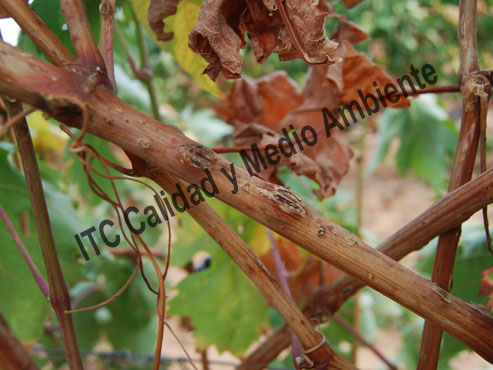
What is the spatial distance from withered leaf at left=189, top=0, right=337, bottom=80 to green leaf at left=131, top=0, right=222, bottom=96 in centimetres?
19

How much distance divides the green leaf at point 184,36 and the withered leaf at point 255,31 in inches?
7.3

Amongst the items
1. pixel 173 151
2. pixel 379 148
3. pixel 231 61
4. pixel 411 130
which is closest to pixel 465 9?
pixel 231 61

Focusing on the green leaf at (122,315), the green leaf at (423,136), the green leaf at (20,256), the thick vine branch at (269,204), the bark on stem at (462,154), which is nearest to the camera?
the thick vine branch at (269,204)

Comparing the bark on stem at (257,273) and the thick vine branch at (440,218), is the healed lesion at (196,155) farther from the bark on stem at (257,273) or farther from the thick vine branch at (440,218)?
the thick vine branch at (440,218)

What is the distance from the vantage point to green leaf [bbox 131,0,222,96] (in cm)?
65

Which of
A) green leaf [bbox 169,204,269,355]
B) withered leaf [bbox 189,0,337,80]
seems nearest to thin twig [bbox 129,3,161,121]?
green leaf [bbox 169,204,269,355]

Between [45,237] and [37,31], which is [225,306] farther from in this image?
[37,31]

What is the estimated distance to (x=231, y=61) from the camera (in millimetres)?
457

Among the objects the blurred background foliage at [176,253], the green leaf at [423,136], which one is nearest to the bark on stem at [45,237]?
the blurred background foliage at [176,253]

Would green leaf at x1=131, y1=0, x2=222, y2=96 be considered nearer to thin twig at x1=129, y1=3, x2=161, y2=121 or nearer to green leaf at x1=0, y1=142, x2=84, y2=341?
thin twig at x1=129, y1=3, x2=161, y2=121

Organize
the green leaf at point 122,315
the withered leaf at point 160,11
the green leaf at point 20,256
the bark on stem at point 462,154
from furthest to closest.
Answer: the green leaf at point 122,315 < the green leaf at point 20,256 < the withered leaf at point 160,11 < the bark on stem at point 462,154

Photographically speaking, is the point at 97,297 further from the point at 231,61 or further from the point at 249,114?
the point at 231,61

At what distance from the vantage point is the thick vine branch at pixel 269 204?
36 cm

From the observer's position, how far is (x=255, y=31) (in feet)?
1.57
